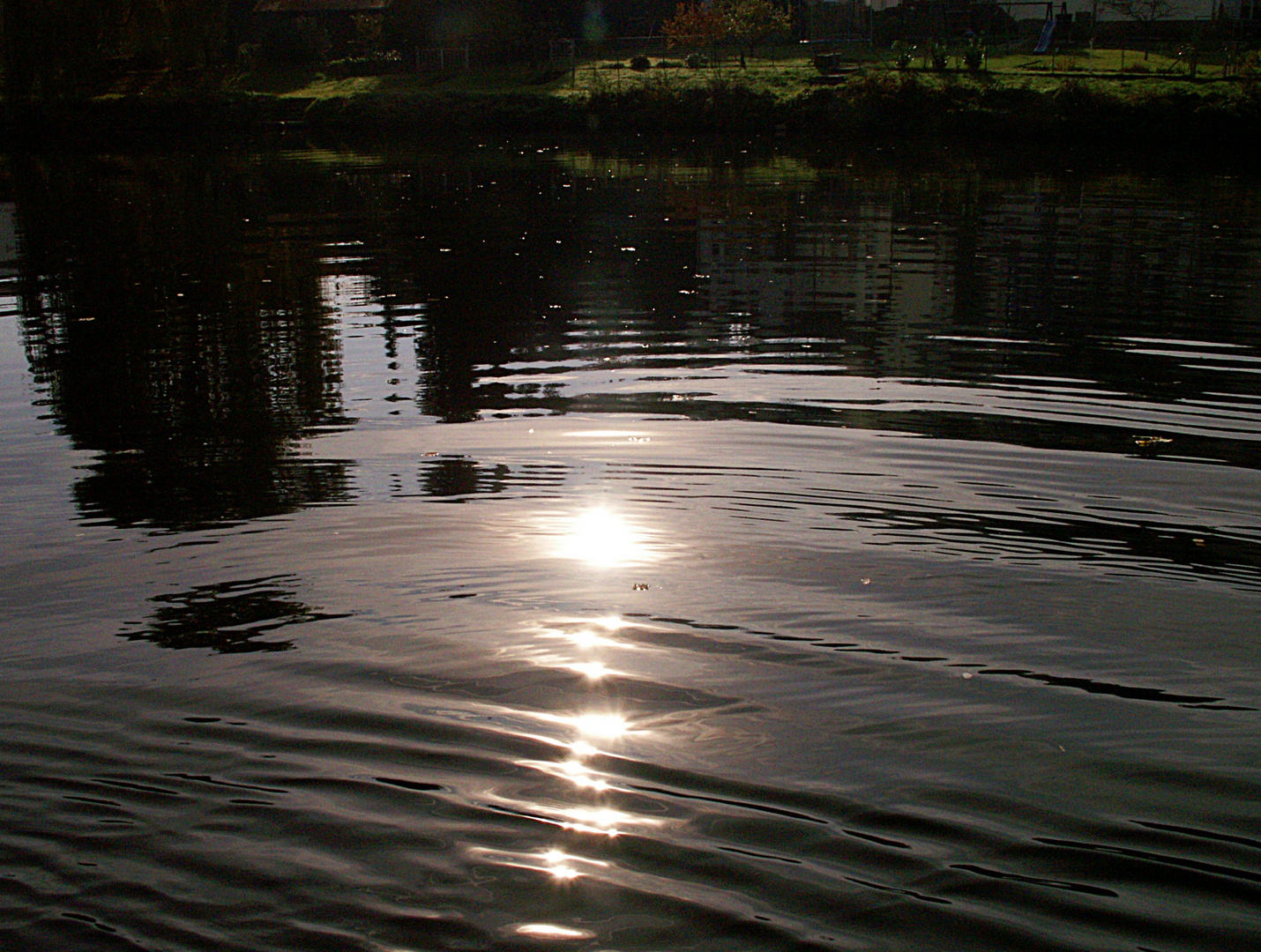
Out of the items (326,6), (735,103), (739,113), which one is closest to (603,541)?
(739,113)

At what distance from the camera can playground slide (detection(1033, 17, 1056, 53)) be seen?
1869 inches

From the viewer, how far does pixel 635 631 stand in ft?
16.7

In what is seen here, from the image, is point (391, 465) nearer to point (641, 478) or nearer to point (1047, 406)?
point (641, 478)

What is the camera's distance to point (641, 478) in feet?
23.8

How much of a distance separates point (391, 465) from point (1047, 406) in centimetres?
489

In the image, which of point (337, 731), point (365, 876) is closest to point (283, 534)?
point (337, 731)

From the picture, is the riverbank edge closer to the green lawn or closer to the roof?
the green lawn

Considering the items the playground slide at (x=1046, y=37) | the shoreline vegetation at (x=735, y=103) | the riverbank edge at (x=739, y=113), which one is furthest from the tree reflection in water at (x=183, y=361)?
the playground slide at (x=1046, y=37)

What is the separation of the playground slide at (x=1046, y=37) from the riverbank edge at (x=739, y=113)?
7453mm

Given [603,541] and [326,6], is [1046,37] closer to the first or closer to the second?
[326,6]

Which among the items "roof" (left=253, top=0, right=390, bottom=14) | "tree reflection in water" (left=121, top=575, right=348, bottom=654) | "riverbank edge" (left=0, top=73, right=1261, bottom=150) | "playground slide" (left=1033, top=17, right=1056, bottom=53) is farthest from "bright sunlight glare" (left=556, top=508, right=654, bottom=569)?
"roof" (left=253, top=0, right=390, bottom=14)

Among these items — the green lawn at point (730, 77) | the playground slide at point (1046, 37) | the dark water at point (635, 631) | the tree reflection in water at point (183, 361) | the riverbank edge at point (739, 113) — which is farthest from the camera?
the playground slide at point (1046, 37)

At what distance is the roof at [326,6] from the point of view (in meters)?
65.5

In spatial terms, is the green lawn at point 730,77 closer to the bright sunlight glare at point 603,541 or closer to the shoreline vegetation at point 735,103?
the shoreline vegetation at point 735,103
